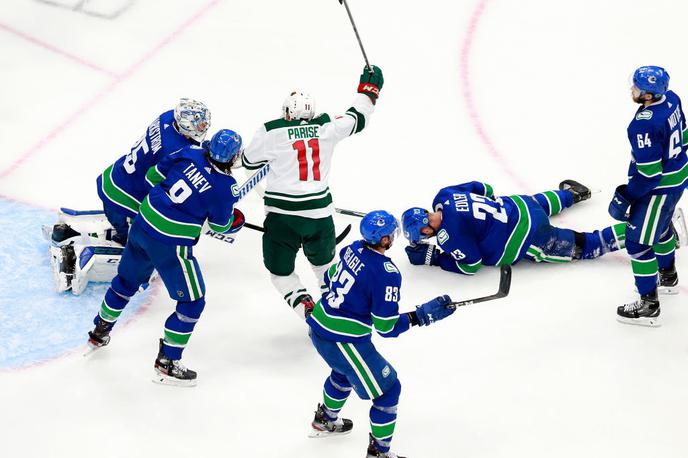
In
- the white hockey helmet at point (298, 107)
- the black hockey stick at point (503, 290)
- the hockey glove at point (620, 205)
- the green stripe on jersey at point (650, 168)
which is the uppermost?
the white hockey helmet at point (298, 107)

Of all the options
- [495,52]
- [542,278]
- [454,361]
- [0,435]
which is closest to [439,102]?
[495,52]

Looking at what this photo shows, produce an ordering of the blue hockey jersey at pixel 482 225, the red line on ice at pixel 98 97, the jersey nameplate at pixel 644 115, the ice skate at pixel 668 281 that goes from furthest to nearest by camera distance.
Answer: the red line on ice at pixel 98 97 < the ice skate at pixel 668 281 < the blue hockey jersey at pixel 482 225 < the jersey nameplate at pixel 644 115

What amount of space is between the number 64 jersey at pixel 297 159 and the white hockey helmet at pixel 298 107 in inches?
1.4

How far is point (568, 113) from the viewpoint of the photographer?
23.7 ft

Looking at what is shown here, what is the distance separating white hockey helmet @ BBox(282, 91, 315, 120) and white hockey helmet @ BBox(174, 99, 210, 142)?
1.38 ft

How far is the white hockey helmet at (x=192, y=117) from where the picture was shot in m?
5.44

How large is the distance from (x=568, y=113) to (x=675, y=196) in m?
1.98

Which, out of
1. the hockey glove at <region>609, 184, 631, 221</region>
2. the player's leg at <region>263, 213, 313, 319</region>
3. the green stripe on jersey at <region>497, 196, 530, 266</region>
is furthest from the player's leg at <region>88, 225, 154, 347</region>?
the hockey glove at <region>609, 184, 631, 221</region>

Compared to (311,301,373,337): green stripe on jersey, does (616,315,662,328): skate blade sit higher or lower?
lower

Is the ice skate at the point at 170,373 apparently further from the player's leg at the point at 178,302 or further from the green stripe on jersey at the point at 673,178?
the green stripe on jersey at the point at 673,178

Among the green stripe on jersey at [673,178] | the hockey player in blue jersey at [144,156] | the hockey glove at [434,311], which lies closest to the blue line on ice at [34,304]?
the hockey player in blue jersey at [144,156]

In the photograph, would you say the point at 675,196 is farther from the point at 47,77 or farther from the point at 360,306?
the point at 47,77

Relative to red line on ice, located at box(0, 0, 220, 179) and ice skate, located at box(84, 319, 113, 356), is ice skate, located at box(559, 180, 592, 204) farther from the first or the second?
red line on ice, located at box(0, 0, 220, 179)

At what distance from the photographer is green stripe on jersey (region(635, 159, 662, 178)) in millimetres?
5160
